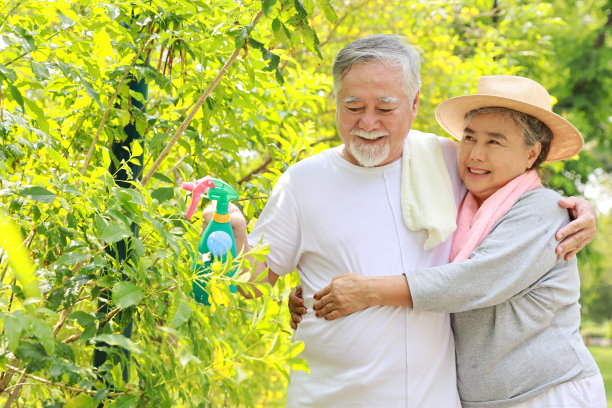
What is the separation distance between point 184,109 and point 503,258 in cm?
123

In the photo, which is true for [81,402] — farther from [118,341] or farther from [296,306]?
[296,306]

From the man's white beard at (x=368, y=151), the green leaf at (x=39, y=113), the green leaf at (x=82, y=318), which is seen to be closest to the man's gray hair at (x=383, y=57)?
the man's white beard at (x=368, y=151)

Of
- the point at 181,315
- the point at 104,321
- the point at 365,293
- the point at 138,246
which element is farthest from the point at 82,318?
the point at 365,293

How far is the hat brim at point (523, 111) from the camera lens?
2.44m

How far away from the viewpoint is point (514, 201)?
7.74 feet

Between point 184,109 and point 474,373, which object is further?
point 184,109

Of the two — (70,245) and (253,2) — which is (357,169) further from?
(70,245)

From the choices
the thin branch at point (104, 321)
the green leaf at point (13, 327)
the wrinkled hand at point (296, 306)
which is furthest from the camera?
the wrinkled hand at point (296, 306)

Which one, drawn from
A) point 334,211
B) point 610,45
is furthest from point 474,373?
point 610,45

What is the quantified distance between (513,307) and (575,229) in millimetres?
319

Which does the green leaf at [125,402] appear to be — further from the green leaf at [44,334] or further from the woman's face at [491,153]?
the woman's face at [491,153]

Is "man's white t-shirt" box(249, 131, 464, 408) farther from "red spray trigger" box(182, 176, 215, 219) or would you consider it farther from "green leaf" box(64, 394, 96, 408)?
"green leaf" box(64, 394, 96, 408)

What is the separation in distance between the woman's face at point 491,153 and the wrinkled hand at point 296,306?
68 centimetres

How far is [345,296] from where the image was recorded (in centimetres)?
224
